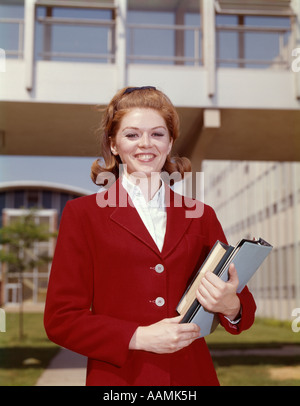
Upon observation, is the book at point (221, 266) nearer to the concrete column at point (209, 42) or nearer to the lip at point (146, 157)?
the lip at point (146, 157)

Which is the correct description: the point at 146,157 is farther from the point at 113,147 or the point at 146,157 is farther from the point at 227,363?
the point at 227,363

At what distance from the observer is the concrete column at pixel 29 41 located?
26.5 feet

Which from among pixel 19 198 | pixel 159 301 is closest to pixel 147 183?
pixel 159 301

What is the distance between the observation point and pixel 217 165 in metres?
35.1

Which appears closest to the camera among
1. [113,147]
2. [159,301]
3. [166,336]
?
[166,336]

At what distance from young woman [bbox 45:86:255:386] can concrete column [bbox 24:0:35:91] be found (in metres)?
6.57

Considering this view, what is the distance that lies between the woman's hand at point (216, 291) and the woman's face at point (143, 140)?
476 mm

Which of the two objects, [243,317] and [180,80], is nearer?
[243,317]

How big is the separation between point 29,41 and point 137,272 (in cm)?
741

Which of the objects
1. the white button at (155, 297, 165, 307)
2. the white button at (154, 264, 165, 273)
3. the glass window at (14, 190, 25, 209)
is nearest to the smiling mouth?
the white button at (154, 264, 165, 273)

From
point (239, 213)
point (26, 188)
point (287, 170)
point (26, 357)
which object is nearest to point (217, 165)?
point (239, 213)

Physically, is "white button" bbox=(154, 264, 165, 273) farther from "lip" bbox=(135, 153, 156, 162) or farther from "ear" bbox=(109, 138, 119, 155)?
"ear" bbox=(109, 138, 119, 155)

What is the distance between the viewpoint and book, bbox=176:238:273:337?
1.61 m

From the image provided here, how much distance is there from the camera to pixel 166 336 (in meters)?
1.58
